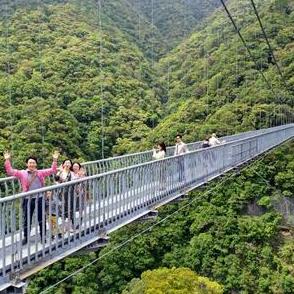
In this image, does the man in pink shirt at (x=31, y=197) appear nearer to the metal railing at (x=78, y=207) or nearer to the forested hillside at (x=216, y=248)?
the metal railing at (x=78, y=207)

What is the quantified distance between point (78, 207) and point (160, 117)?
33.1 meters

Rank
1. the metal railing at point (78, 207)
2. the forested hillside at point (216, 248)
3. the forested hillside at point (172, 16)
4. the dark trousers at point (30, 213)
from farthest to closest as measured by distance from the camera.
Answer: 1. the forested hillside at point (172, 16)
2. the forested hillside at point (216, 248)
3. the dark trousers at point (30, 213)
4. the metal railing at point (78, 207)

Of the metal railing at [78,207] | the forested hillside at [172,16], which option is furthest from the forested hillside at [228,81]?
the metal railing at [78,207]

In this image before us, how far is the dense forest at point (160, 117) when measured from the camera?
76.8 feet

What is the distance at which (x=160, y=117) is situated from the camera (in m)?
38.7

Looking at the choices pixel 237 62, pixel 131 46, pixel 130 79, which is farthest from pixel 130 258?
pixel 131 46

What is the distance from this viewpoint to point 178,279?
2033 cm

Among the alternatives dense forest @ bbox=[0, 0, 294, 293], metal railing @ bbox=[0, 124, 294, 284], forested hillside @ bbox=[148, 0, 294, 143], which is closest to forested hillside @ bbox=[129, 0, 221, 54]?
forested hillside @ bbox=[148, 0, 294, 143]

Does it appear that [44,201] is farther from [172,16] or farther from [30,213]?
[172,16]

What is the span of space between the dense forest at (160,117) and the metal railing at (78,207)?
3356 millimetres

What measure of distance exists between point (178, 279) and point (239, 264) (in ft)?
15.3

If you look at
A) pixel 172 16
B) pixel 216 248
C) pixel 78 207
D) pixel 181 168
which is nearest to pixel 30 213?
pixel 78 207

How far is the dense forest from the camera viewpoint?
2341 centimetres

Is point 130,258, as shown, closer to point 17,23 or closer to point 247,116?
point 247,116
